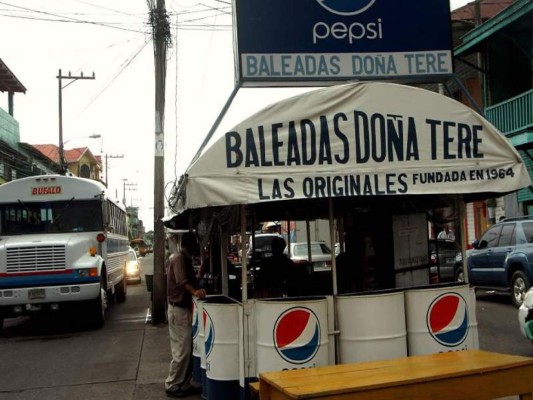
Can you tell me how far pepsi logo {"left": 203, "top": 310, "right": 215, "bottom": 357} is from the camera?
561 cm

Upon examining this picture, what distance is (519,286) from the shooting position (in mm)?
11844

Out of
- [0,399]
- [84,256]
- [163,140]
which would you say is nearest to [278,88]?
[0,399]

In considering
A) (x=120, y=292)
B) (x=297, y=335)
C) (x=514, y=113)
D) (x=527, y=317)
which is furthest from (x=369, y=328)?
(x=514, y=113)

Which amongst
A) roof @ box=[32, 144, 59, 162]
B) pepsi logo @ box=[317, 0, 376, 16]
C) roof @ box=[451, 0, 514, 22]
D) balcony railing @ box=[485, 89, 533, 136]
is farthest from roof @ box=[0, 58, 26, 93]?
pepsi logo @ box=[317, 0, 376, 16]

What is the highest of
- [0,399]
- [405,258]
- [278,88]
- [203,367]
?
[278,88]

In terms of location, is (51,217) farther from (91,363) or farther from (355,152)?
(355,152)

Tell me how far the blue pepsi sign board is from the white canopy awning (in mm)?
1006

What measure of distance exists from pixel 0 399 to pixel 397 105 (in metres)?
5.80

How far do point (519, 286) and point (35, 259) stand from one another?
969 cm

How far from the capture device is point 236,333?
5516 millimetres

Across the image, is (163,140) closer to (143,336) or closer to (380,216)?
(143,336)

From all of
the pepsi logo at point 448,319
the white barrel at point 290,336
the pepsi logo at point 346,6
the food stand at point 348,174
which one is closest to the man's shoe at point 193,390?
the food stand at point 348,174

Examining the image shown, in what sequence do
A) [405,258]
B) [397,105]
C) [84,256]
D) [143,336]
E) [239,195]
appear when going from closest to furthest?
[239,195]
[397,105]
[405,258]
[143,336]
[84,256]

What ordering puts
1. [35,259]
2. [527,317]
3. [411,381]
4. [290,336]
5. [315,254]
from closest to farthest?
[411,381]
[290,336]
[527,317]
[35,259]
[315,254]
